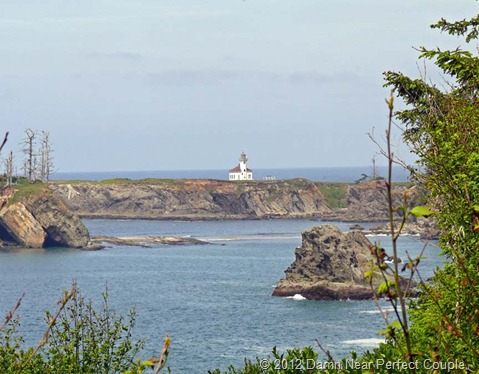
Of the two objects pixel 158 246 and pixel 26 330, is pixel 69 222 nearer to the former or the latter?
pixel 158 246

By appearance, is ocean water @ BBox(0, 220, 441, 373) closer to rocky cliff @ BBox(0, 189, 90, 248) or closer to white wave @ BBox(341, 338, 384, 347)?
white wave @ BBox(341, 338, 384, 347)

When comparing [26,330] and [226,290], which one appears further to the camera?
[226,290]

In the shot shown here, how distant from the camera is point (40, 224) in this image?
433 ft

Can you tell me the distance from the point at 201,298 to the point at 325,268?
40.6ft

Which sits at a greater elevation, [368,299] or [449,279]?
[449,279]

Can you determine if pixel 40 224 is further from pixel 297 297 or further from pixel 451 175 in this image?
pixel 451 175

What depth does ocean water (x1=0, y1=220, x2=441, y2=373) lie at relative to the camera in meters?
58.2

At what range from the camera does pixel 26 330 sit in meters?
62.6

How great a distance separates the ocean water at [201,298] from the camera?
5825 cm

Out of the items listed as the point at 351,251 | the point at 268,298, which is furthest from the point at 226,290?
the point at 351,251

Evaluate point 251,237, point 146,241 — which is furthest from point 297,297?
point 251,237

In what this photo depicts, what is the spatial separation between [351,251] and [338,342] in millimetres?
25652

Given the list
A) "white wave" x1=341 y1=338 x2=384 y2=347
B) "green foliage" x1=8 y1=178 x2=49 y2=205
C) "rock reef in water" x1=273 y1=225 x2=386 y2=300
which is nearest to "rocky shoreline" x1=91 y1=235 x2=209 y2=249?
"green foliage" x1=8 y1=178 x2=49 y2=205

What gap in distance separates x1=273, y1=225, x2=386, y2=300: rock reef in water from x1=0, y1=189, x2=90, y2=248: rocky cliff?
2352 inches
